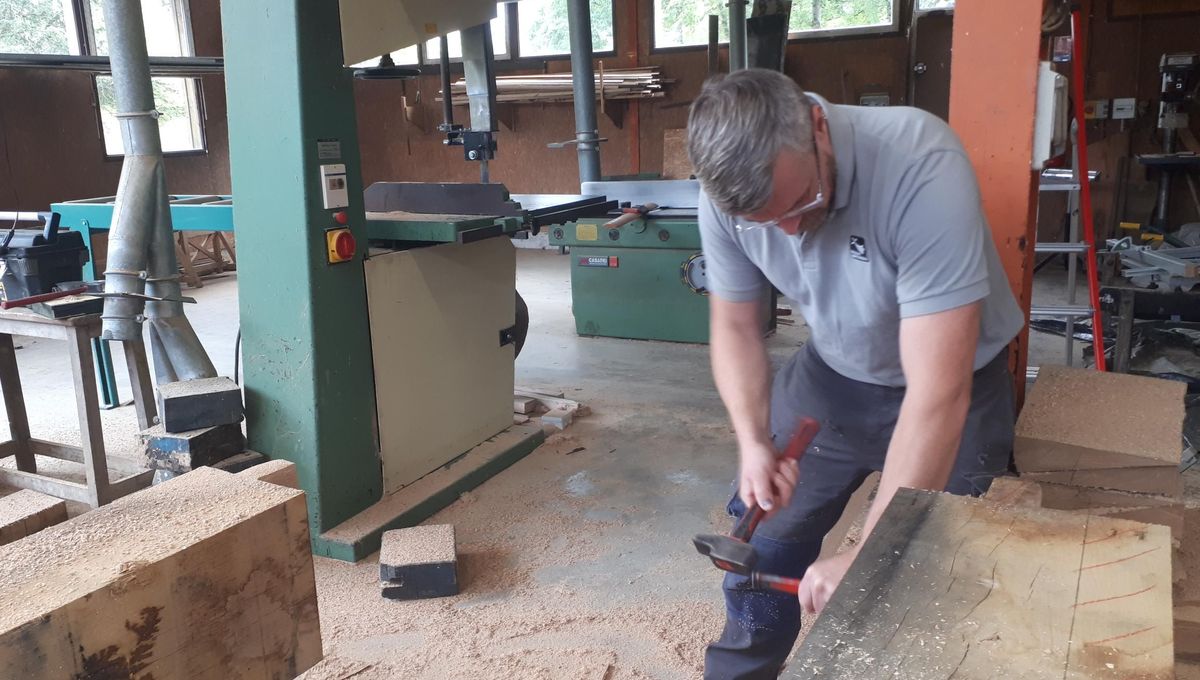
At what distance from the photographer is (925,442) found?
1.23 meters

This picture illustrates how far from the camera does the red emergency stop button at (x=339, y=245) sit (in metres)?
2.36

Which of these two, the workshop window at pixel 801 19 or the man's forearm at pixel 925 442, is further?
the workshop window at pixel 801 19

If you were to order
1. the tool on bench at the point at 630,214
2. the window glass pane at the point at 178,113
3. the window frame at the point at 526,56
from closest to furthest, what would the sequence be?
the tool on bench at the point at 630,214 < the window glass pane at the point at 178,113 < the window frame at the point at 526,56

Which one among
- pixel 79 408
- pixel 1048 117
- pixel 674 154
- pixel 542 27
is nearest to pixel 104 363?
pixel 79 408

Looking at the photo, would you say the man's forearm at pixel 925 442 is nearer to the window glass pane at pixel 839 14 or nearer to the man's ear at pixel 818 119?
the man's ear at pixel 818 119

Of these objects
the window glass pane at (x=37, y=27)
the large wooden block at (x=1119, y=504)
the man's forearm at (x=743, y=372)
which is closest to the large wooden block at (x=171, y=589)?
the man's forearm at (x=743, y=372)

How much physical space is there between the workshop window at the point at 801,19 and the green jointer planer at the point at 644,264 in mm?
2606

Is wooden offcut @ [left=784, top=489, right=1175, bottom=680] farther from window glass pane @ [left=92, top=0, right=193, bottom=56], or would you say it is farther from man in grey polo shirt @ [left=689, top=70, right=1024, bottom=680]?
window glass pane @ [left=92, top=0, right=193, bottom=56]

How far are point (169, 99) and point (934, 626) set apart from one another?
768 centimetres

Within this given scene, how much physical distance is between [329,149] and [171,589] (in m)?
1.60

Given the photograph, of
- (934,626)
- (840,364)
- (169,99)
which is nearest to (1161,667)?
(934,626)

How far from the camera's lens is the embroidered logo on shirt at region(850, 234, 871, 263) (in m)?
1.34

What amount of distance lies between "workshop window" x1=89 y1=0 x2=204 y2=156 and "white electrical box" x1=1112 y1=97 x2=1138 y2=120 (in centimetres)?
677

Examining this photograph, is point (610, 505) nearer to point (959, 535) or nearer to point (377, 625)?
point (377, 625)
